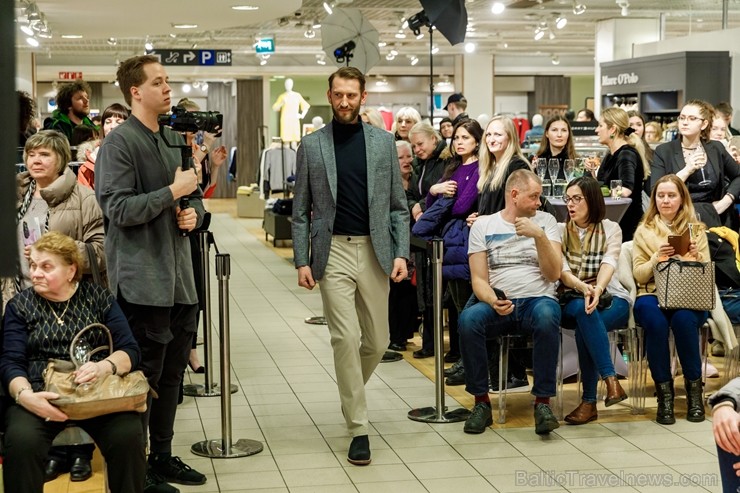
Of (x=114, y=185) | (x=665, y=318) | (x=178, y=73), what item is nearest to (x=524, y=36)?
(x=178, y=73)

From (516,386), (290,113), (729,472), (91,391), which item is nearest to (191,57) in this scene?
(290,113)

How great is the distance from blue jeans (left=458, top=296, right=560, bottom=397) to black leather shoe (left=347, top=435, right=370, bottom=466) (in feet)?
2.40

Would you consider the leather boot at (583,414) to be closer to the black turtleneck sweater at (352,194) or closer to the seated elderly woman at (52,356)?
the black turtleneck sweater at (352,194)

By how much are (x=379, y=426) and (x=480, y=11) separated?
39.6ft

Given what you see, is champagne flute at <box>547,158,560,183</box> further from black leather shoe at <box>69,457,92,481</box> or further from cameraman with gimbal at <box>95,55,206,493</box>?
black leather shoe at <box>69,457,92,481</box>

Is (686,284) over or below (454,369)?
over

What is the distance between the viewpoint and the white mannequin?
18.2 meters

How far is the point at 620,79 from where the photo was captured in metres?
15.6

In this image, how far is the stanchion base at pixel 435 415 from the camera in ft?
16.7

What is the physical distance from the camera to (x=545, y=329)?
482 centimetres

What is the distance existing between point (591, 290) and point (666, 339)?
47 centimetres

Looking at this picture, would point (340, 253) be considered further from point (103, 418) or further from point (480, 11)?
point (480, 11)

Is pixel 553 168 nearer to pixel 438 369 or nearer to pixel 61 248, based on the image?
pixel 438 369

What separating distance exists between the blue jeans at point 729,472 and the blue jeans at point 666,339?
2400mm
